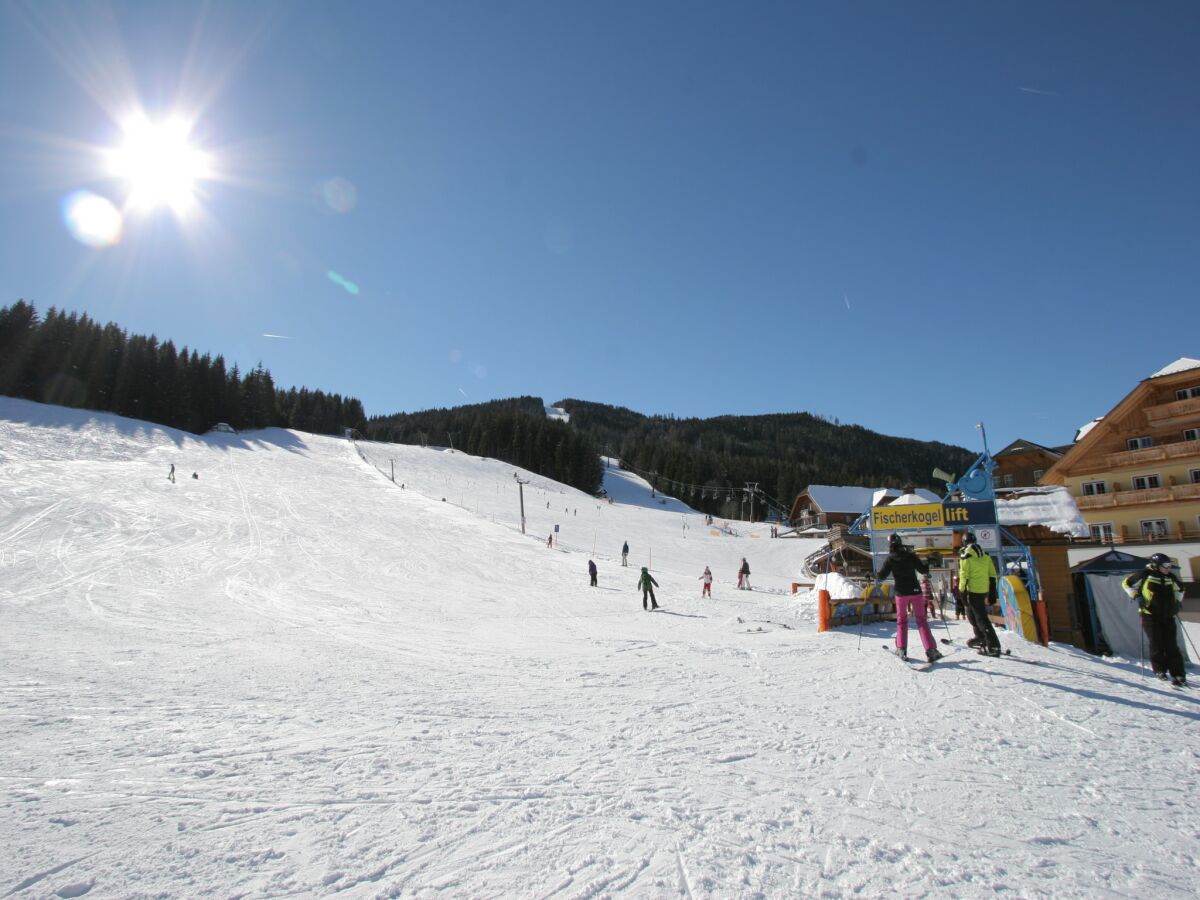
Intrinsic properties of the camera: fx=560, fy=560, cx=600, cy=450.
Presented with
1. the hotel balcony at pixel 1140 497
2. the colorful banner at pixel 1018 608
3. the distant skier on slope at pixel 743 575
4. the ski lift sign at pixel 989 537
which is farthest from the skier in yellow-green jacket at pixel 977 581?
the hotel balcony at pixel 1140 497

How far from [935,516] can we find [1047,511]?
2921mm

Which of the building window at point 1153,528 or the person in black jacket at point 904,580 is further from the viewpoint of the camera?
the building window at point 1153,528

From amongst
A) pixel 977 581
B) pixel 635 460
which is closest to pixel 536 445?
pixel 635 460

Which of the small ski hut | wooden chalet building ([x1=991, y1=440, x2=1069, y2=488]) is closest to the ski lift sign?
the small ski hut

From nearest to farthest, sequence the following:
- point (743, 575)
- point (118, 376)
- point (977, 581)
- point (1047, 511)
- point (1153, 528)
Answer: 1. point (977, 581)
2. point (1047, 511)
3. point (743, 575)
4. point (1153, 528)
5. point (118, 376)

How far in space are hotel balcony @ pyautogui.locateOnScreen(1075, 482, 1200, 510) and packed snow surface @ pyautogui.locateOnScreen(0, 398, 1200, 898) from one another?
22.7 m

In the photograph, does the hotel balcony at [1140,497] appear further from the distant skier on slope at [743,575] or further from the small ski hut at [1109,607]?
the small ski hut at [1109,607]

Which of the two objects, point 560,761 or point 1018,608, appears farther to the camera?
point 1018,608

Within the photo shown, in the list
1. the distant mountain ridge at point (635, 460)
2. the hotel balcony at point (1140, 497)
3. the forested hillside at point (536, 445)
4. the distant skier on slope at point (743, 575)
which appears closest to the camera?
the distant skier on slope at point (743, 575)

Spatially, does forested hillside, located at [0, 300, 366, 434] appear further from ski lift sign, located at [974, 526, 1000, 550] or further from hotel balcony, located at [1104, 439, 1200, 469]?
hotel balcony, located at [1104, 439, 1200, 469]

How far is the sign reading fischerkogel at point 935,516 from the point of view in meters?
14.7

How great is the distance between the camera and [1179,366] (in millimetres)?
27844

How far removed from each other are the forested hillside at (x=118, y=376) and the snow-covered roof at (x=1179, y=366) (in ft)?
281

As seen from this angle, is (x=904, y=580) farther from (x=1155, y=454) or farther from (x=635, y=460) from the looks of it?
(x=635, y=460)
